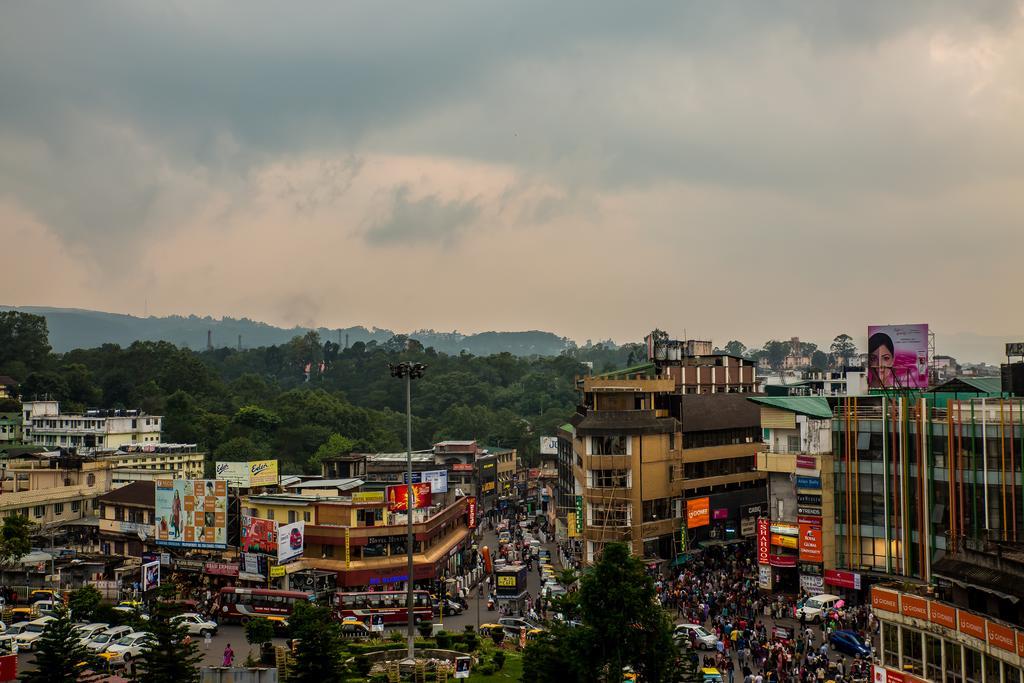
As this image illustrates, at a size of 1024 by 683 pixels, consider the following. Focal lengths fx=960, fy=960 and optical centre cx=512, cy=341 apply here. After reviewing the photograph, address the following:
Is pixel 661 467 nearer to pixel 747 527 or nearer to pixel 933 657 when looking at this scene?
pixel 747 527

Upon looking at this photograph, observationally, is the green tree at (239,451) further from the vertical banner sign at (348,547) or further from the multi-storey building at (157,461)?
the vertical banner sign at (348,547)

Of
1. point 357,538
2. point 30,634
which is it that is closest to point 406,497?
point 357,538

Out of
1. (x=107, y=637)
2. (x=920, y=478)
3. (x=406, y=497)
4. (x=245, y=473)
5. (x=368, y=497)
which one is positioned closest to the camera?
(x=107, y=637)

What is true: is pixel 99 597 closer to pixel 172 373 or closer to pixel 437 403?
pixel 172 373

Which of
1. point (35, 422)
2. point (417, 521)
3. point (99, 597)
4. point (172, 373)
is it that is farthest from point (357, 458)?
point (172, 373)

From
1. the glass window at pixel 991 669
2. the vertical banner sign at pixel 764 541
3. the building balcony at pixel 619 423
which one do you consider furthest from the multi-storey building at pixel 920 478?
the glass window at pixel 991 669

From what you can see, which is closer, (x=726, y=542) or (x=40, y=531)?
(x=726, y=542)
